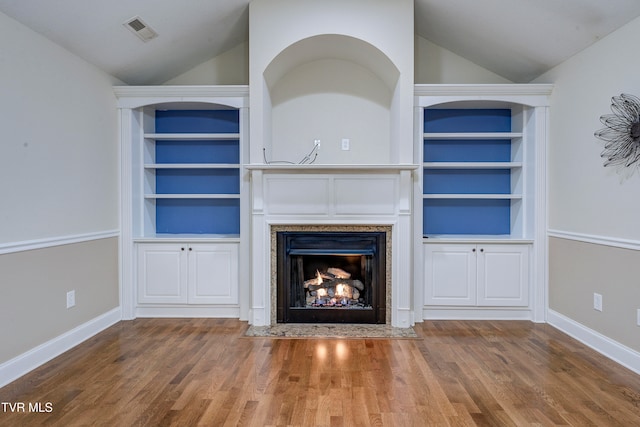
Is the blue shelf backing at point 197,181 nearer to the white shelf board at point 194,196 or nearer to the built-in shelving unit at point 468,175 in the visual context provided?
the white shelf board at point 194,196

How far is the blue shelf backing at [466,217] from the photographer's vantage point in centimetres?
416

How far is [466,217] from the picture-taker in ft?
13.7

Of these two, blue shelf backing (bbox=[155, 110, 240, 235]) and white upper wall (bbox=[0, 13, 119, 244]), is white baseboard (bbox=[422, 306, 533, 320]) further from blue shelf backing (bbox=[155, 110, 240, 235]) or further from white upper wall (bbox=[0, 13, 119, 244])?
white upper wall (bbox=[0, 13, 119, 244])

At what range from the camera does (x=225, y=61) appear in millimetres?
4184

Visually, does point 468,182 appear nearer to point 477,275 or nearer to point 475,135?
point 475,135

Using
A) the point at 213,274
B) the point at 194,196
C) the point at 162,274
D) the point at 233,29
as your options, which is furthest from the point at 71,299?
the point at 233,29

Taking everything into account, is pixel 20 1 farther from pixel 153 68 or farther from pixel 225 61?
pixel 225 61

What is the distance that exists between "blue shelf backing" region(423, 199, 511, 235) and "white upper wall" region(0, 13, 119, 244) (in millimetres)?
3198

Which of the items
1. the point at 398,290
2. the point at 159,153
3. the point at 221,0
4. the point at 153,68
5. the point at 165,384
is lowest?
the point at 165,384

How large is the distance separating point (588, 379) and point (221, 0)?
3.93 m

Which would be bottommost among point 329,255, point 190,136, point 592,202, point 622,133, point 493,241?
point 329,255

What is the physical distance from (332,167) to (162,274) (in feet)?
6.45

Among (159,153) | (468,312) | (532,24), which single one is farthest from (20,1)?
(468,312)

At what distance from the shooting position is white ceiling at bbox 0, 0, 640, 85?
271cm
